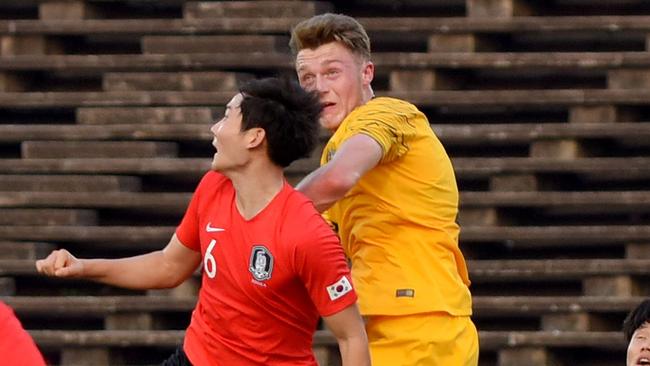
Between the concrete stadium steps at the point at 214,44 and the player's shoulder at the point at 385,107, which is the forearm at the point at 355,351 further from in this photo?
the concrete stadium steps at the point at 214,44

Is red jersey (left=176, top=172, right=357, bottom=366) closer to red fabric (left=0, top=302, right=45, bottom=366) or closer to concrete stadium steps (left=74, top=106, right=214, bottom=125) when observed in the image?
red fabric (left=0, top=302, right=45, bottom=366)

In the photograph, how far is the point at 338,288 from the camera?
632cm

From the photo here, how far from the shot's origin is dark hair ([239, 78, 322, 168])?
6.45 metres

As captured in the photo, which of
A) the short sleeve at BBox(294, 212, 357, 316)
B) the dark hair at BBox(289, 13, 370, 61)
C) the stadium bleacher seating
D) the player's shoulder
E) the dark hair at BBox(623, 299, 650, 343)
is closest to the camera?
the short sleeve at BBox(294, 212, 357, 316)

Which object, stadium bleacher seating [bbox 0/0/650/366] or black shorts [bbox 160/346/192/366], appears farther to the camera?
stadium bleacher seating [bbox 0/0/650/366]

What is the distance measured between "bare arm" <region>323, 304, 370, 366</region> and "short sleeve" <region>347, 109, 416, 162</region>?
55 centimetres

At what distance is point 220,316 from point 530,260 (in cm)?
388

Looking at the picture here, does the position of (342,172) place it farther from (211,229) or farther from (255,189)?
(211,229)

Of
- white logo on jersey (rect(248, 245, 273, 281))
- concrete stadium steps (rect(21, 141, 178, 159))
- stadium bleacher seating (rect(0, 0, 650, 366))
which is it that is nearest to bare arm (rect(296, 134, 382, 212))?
white logo on jersey (rect(248, 245, 273, 281))

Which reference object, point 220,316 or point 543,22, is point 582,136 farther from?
point 220,316

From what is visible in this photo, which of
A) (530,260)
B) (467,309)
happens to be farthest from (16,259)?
(467,309)

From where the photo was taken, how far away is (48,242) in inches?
420

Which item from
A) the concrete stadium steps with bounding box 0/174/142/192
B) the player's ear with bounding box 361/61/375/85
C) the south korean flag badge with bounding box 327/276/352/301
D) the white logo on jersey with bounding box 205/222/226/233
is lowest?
the concrete stadium steps with bounding box 0/174/142/192

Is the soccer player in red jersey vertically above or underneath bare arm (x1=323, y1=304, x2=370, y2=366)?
above
